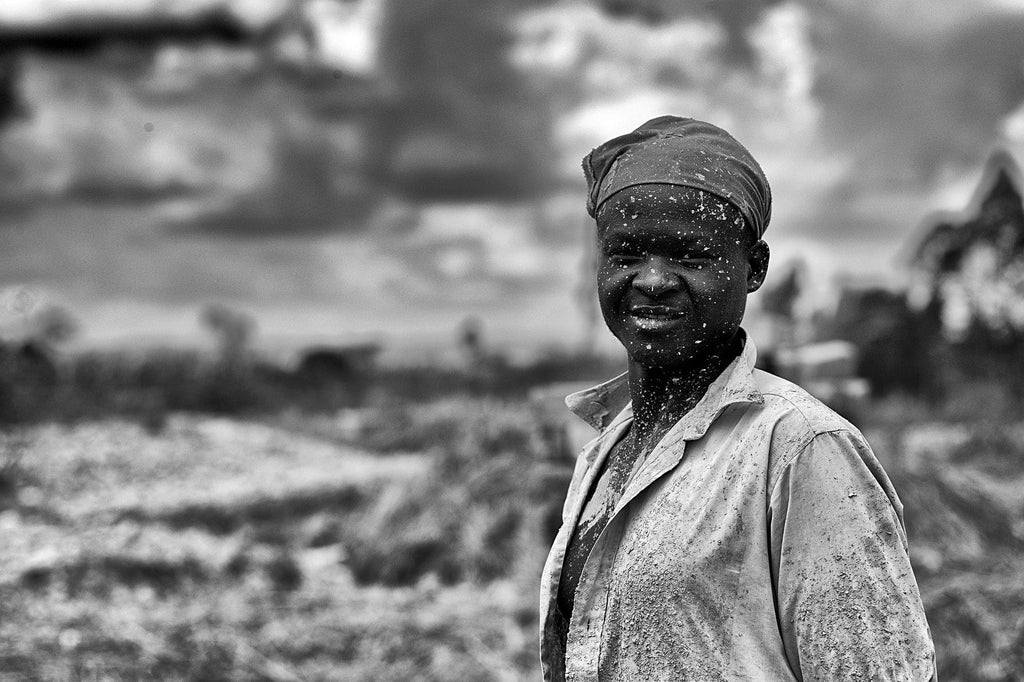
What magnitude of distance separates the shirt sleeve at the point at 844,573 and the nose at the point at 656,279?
326 millimetres

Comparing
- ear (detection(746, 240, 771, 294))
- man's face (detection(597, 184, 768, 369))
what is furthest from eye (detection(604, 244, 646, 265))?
ear (detection(746, 240, 771, 294))

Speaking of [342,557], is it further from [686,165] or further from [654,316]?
[686,165]

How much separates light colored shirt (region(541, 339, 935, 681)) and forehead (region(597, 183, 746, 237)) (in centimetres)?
24

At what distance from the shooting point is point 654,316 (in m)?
1.52

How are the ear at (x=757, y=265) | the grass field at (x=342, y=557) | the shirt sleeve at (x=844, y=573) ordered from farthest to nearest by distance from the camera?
the grass field at (x=342, y=557) < the ear at (x=757, y=265) < the shirt sleeve at (x=844, y=573)

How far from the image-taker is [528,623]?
17.7 ft

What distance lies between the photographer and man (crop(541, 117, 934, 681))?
1327 mm

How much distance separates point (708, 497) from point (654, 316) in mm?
305

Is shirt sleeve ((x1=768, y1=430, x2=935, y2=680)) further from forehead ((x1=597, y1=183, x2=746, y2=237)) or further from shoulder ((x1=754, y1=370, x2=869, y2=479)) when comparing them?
forehead ((x1=597, y1=183, x2=746, y2=237))

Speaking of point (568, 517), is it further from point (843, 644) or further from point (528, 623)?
point (528, 623)

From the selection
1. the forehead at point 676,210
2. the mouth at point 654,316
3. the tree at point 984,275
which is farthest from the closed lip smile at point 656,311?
the tree at point 984,275

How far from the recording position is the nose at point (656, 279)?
4.89 feet

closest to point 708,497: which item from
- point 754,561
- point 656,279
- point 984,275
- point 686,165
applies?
point 754,561

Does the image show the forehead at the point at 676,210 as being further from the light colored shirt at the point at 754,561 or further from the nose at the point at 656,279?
the light colored shirt at the point at 754,561
